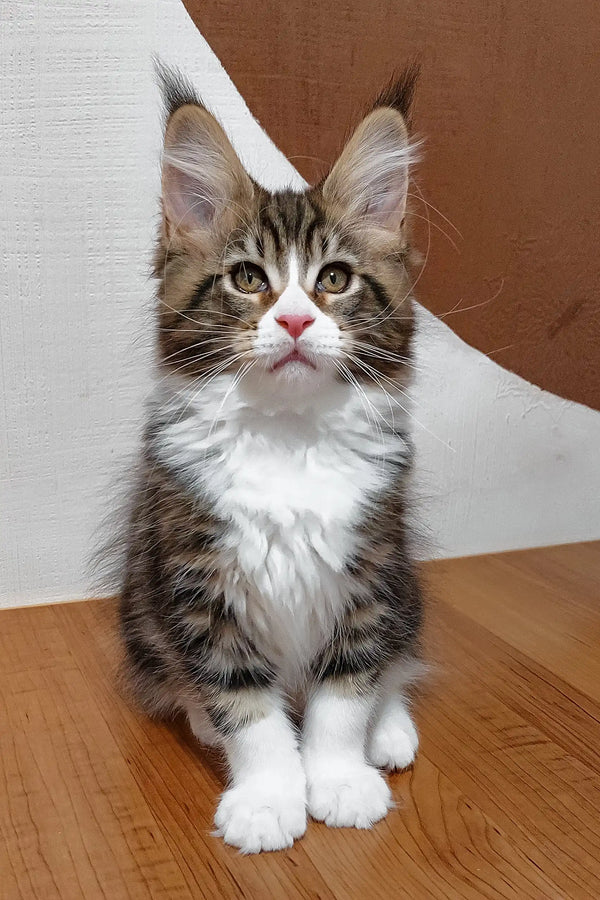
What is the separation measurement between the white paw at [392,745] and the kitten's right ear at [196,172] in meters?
0.74

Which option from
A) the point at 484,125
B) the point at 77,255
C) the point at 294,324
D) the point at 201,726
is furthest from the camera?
the point at 484,125

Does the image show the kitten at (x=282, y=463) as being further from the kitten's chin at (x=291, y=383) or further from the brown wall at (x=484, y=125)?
the brown wall at (x=484, y=125)

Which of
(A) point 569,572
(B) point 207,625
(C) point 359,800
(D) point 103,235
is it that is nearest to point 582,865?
(C) point 359,800

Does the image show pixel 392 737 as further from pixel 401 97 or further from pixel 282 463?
pixel 401 97

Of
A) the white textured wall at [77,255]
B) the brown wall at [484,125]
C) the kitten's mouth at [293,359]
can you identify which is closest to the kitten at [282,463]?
the kitten's mouth at [293,359]

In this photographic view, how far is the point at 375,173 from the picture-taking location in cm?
122

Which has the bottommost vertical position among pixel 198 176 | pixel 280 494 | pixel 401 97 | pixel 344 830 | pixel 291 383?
pixel 344 830

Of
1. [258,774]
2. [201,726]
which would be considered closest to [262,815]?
[258,774]

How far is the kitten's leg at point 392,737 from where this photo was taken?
4.02 ft

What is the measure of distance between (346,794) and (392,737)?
0.52ft

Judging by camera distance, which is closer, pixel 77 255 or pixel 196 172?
pixel 196 172

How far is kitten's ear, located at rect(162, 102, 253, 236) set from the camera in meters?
1.14

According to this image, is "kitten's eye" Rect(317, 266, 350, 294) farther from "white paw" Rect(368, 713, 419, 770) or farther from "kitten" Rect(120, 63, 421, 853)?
"white paw" Rect(368, 713, 419, 770)

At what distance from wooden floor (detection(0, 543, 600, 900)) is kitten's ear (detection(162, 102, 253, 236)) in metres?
0.75
